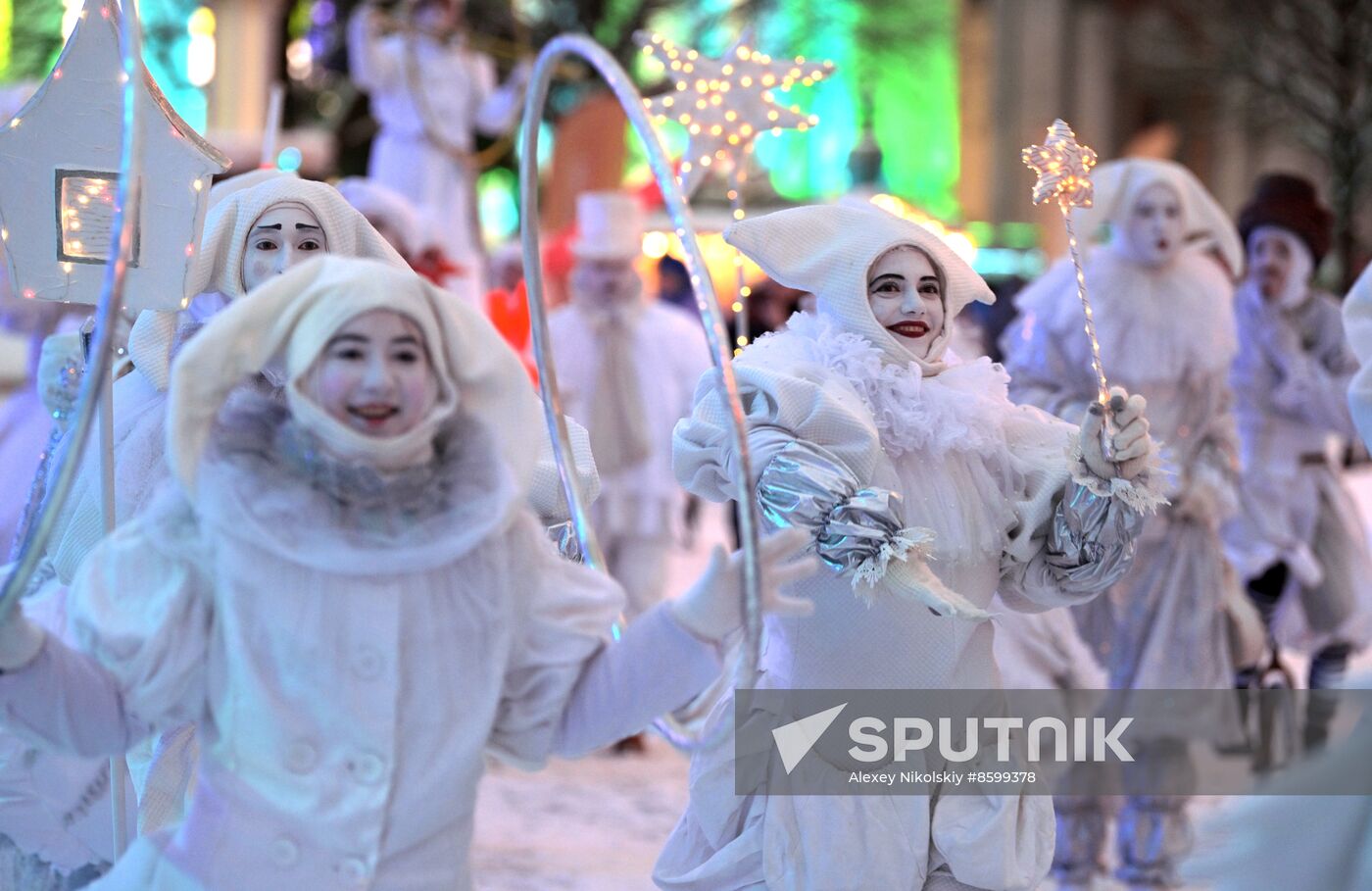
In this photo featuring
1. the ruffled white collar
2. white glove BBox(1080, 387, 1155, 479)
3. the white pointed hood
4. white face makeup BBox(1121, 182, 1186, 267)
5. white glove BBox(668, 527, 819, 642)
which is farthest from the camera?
white face makeup BBox(1121, 182, 1186, 267)

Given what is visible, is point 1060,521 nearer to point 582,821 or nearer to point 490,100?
point 582,821

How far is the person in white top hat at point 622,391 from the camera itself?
28.7 feet

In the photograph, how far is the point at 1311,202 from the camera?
805 centimetres

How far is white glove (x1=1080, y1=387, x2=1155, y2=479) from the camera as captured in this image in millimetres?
3939

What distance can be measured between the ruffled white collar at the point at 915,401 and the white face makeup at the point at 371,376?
4.28 feet

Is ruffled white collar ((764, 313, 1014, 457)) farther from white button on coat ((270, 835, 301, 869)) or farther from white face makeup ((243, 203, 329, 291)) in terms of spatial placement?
white button on coat ((270, 835, 301, 869))

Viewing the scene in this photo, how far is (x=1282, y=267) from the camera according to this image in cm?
795

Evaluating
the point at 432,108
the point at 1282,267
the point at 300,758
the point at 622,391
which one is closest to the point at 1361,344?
the point at 300,758

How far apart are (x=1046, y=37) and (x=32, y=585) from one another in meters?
23.9

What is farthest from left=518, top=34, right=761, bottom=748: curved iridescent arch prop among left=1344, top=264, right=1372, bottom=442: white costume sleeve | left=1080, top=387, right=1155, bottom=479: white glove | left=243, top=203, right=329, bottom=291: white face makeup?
left=1344, top=264, right=1372, bottom=442: white costume sleeve

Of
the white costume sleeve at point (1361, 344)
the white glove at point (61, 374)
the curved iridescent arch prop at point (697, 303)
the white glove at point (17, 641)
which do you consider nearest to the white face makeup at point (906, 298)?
the curved iridescent arch prop at point (697, 303)

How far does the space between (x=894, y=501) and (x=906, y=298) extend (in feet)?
2.04

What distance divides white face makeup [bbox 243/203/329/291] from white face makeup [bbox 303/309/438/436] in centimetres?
144

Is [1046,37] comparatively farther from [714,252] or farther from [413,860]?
[413,860]
